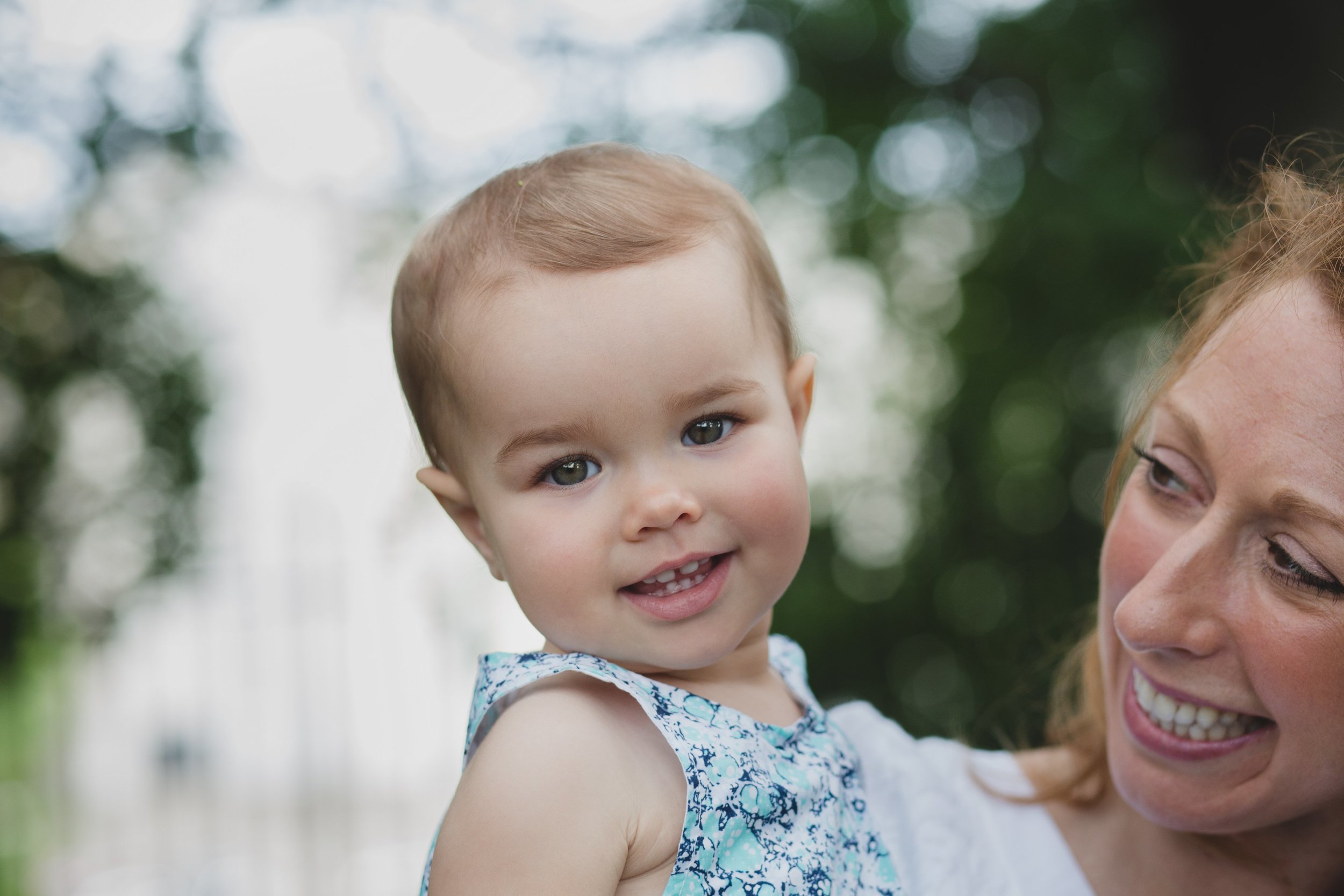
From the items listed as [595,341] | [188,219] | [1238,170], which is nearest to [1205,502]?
[595,341]

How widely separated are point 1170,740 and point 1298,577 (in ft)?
0.95

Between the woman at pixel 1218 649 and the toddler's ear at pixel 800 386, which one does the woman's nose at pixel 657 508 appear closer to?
the toddler's ear at pixel 800 386

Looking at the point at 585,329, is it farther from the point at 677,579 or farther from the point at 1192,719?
the point at 1192,719

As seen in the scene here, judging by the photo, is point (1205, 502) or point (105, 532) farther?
point (105, 532)

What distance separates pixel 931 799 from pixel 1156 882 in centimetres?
35

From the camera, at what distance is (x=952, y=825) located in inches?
63.8

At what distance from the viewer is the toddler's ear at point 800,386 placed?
147 cm

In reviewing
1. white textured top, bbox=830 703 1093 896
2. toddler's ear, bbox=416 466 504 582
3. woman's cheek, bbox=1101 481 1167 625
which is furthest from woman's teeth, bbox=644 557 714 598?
woman's cheek, bbox=1101 481 1167 625

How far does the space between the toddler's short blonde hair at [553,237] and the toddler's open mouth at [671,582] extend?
0.32m

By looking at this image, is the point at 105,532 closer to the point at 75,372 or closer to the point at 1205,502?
the point at 75,372

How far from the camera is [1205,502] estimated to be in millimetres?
1421

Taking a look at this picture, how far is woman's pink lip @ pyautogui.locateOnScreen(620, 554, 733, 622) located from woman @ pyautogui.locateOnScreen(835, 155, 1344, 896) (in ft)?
1.76

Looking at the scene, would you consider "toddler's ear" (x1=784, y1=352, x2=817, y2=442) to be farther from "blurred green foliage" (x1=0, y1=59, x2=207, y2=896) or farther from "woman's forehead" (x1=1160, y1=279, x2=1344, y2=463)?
"blurred green foliage" (x1=0, y1=59, x2=207, y2=896)

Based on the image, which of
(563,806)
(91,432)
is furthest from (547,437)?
(91,432)
